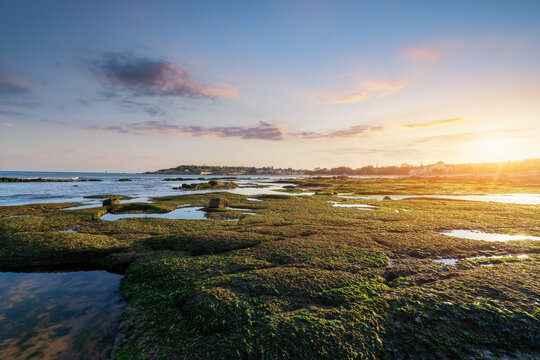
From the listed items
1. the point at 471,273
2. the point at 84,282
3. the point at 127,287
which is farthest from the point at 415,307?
the point at 84,282

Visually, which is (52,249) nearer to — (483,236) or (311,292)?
(311,292)

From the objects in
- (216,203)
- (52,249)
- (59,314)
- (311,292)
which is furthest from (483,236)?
(52,249)

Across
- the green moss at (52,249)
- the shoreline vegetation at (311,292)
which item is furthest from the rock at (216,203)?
the green moss at (52,249)

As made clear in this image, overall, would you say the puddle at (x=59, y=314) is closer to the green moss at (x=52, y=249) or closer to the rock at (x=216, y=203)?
the green moss at (x=52, y=249)

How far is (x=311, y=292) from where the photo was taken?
25.1ft

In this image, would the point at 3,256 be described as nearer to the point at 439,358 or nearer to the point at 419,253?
the point at 439,358

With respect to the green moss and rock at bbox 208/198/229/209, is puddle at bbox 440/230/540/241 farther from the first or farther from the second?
rock at bbox 208/198/229/209

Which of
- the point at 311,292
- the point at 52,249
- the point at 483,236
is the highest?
the point at 311,292

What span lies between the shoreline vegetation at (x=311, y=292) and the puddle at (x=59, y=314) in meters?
0.56

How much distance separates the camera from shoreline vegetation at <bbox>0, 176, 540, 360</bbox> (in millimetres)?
5758

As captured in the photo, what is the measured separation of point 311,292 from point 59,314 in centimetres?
855

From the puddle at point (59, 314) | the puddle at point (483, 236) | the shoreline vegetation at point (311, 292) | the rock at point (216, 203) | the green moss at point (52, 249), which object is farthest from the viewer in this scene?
the rock at point (216, 203)

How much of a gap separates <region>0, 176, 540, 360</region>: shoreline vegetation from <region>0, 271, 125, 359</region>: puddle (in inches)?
22.1

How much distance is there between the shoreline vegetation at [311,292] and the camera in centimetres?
576
